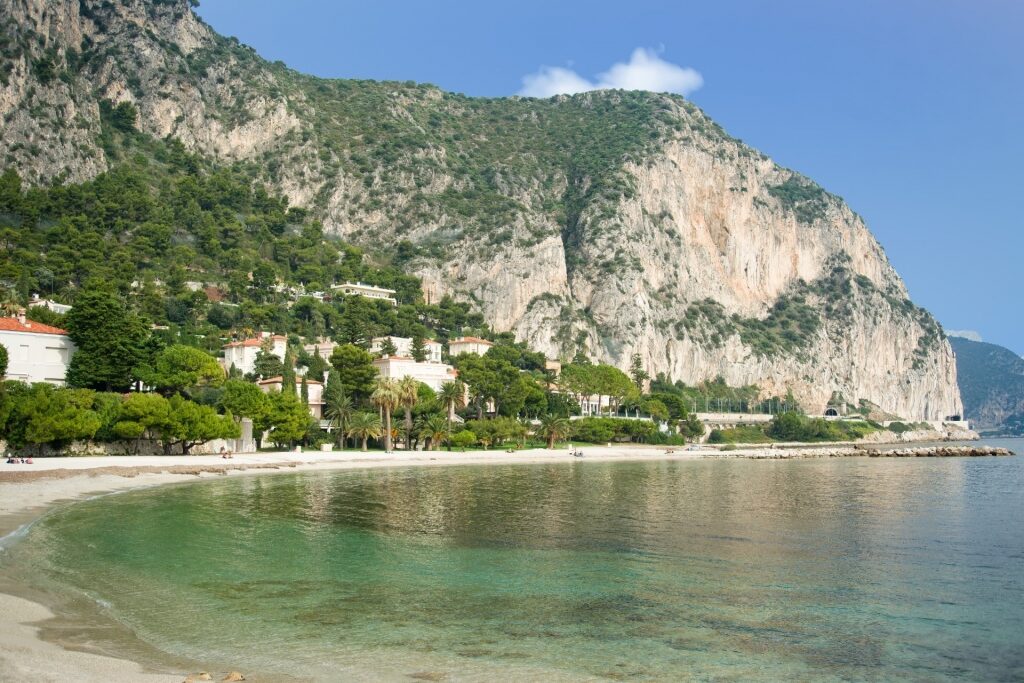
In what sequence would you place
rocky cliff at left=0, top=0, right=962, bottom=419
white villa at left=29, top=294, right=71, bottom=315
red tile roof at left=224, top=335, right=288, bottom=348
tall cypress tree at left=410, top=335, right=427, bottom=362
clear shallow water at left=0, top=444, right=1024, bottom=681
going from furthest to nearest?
1. rocky cliff at left=0, top=0, right=962, bottom=419
2. tall cypress tree at left=410, top=335, right=427, bottom=362
3. red tile roof at left=224, top=335, right=288, bottom=348
4. white villa at left=29, top=294, right=71, bottom=315
5. clear shallow water at left=0, top=444, right=1024, bottom=681

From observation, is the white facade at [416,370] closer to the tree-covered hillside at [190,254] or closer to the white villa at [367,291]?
the tree-covered hillside at [190,254]

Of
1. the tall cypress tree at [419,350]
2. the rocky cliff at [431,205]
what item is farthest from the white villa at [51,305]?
the rocky cliff at [431,205]

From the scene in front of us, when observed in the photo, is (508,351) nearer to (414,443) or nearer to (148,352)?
(414,443)

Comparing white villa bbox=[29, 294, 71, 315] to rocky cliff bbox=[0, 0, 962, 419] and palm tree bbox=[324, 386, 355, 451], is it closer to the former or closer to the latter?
palm tree bbox=[324, 386, 355, 451]

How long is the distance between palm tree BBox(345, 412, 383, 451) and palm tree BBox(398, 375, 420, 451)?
3036 mm

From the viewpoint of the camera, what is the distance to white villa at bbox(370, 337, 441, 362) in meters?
122

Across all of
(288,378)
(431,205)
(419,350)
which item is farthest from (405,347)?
(431,205)

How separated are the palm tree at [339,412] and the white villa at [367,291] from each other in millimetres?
56816

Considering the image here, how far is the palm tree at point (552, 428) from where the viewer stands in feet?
313

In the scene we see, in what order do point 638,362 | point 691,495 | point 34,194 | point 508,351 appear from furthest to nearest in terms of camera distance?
point 638,362 < point 508,351 < point 34,194 < point 691,495

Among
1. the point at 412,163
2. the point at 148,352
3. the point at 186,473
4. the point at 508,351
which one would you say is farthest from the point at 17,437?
the point at 412,163

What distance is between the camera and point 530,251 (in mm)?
169750

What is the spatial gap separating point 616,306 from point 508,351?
49.2 meters

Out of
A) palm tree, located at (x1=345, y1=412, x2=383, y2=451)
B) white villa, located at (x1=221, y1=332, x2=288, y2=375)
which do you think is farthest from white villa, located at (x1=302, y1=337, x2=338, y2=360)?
palm tree, located at (x1=345, y1=412, x2=383, y2=451)
